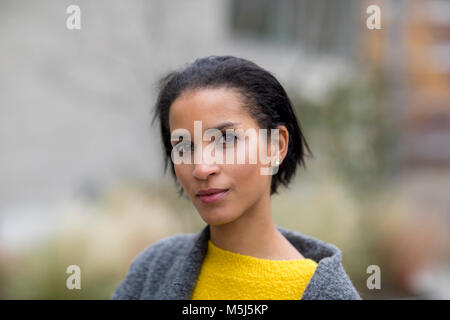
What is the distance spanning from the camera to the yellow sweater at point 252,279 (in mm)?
1629

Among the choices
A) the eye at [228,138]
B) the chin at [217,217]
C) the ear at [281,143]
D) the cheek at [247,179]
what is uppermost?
the eye at [228,138]

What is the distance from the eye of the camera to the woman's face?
1540 mm

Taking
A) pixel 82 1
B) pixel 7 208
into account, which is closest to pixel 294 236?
pixel 82 1

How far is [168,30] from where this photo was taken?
264 inches

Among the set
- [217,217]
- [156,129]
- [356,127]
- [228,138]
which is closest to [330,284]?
[217,217]

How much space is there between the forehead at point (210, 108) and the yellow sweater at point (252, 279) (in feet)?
1.40

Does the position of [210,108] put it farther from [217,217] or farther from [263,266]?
[263,266]

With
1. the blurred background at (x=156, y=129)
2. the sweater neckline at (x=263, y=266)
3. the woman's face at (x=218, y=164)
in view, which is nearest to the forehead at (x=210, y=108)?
the woman's face at (x=218, y=164)

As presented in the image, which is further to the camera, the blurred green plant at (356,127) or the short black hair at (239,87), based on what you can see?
the blurred green plant at (356,127)

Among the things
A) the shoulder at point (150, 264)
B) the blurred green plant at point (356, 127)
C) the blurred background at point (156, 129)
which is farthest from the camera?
the blurred green plant at point (356, 127)

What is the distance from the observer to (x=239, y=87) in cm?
160

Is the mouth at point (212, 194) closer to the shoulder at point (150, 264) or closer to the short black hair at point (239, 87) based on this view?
the short black hair at point (239, 87)

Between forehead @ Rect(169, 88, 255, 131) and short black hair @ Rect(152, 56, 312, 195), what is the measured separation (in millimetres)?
21

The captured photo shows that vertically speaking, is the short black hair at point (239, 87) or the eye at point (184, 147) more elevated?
the short black hair at point (239, 87)
